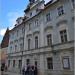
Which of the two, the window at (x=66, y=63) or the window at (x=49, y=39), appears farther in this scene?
the window at (x=49, y=39)

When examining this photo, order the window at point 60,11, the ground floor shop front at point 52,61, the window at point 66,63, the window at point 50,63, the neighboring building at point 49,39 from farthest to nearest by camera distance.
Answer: the window at point 50,63, the window at point 60,11, the neighboring building at point 49,39, the window at point 66,63, the ground floor shop front at point 52,61

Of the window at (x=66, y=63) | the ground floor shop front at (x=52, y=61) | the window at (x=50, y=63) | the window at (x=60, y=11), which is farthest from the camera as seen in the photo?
the window at (x=50, y=63)

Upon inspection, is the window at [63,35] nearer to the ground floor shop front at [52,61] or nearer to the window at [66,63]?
the ground floor shop front at [52,61]

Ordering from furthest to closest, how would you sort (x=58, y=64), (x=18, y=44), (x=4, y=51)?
(x=4, y=51)
(x=18, y=44)
(x=58, y=64)

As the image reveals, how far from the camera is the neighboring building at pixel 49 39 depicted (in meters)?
16.3

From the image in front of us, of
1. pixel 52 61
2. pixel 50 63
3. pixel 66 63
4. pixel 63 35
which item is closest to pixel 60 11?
pixel 63 35

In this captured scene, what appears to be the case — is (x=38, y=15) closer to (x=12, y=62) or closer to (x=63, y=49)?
(x=63, y=49)

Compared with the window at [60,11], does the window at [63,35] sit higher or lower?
lower

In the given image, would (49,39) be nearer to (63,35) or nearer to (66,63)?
(63,35)

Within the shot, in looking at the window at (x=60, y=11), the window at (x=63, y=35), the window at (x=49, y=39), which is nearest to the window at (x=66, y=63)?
the window at (x=63, y=35)

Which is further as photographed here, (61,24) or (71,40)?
(61,24)

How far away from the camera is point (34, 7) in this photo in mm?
24906

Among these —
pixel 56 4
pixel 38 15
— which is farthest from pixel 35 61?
pixel 56 4

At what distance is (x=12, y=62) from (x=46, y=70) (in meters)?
12.3
